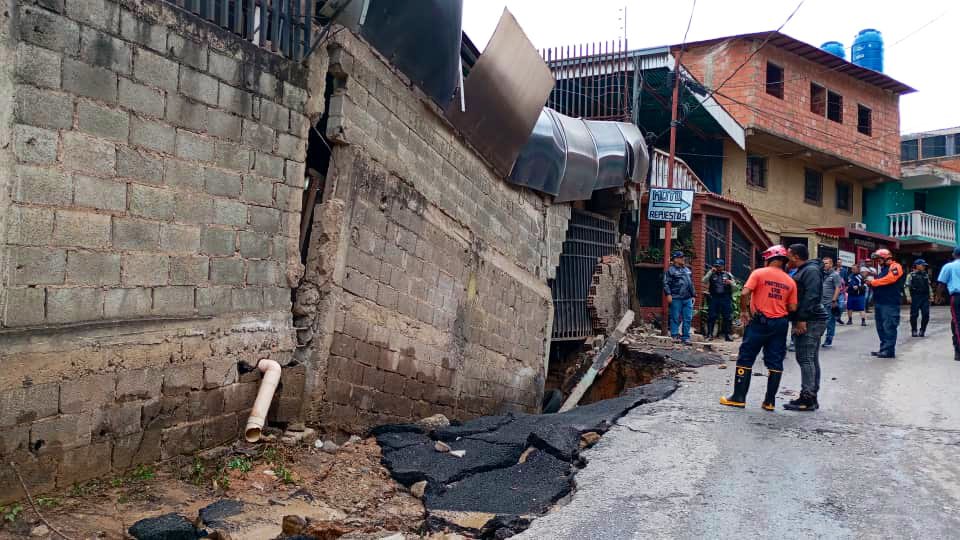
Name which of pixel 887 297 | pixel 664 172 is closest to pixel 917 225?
pixel 664 172

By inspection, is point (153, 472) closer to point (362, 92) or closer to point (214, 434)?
point (214, 434)

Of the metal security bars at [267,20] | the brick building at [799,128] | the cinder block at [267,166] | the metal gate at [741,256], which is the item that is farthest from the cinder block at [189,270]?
the brick building at [799,128]

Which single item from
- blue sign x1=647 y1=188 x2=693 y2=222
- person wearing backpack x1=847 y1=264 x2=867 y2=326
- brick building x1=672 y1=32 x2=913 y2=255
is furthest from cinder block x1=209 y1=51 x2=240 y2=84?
brick building x1=672 y1=32 x2=913 y2=255

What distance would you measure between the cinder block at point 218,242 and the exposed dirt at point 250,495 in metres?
1.32

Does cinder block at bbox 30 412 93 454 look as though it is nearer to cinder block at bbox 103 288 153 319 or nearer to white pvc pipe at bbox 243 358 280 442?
cinder block at bbox 103 288 153 319

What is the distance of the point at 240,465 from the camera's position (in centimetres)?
471

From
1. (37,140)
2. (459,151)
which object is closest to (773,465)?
(459,151)

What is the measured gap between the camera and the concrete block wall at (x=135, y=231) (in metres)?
3.69

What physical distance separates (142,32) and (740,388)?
6034mm

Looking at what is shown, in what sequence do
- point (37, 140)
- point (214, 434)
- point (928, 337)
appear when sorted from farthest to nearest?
point (928, 337)
point (214, 434)
point (37, 140)

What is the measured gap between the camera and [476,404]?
8.42 meters

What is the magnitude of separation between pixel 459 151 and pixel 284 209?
303cm

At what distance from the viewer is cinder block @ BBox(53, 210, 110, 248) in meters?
3.83

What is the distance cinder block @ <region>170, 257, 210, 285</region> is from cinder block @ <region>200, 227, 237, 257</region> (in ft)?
0.26
